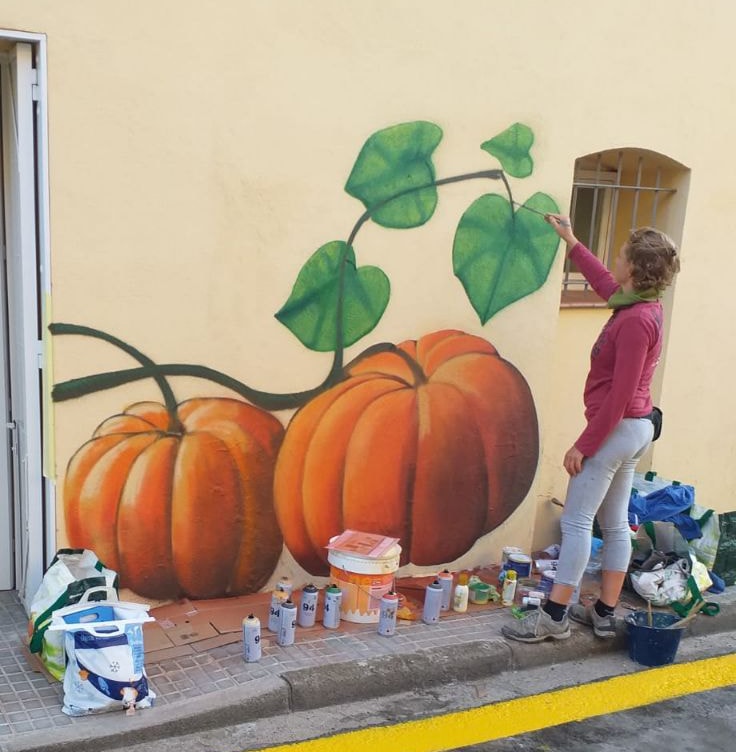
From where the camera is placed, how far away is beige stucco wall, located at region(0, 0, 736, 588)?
3740mm

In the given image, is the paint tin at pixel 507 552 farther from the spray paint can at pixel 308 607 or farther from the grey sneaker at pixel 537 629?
the spray paint can at pixel 308 607

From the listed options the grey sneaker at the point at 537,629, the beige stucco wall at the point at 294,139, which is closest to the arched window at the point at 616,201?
the beige stucco wall at the point at 294,139


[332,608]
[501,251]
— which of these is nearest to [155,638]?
[332,608]

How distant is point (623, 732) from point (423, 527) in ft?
5.03

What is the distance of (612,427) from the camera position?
13.4 ft

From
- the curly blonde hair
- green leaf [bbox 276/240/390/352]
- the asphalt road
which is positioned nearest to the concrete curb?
the asphalt road

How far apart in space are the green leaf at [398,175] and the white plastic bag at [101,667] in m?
2.32

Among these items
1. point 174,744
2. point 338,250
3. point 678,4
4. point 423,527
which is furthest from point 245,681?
point 678,4

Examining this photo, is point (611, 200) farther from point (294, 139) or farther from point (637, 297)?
point (294, 139)

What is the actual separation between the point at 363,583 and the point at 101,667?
1.40 m

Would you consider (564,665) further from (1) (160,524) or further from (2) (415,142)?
(2) (415,142)

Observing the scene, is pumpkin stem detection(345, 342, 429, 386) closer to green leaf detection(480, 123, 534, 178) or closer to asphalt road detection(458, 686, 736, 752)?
green leaf detection(480, 123, 534, 178)

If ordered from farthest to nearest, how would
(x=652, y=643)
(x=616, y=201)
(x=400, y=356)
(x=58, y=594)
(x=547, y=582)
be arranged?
(x=616, y=201)
(x=547, y=582)
(x=400, y=356)
(x=652, y=643)
(x=58, y=594)

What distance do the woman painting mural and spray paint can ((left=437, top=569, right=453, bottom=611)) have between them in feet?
1.23
